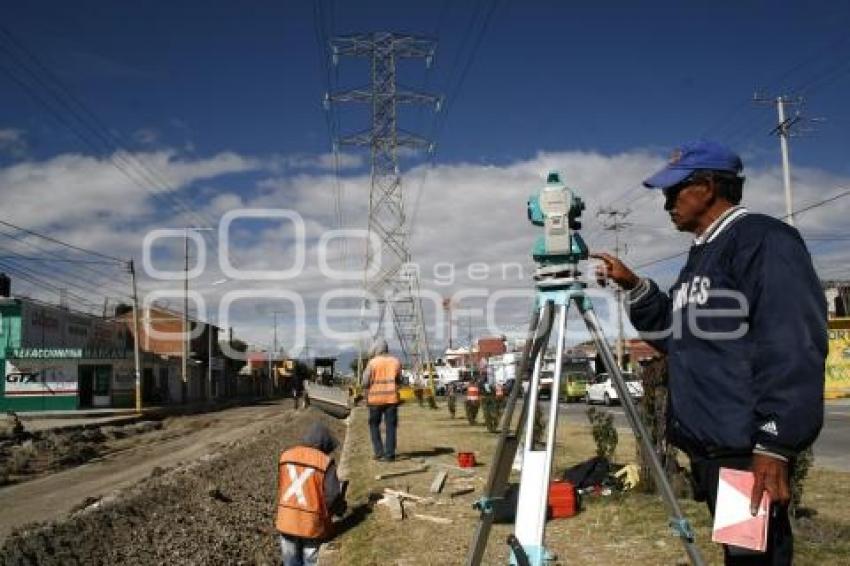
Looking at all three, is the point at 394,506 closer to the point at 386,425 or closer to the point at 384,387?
the point at 384,387

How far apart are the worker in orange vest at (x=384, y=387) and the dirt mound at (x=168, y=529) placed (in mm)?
2114

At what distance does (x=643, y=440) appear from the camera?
3477mm

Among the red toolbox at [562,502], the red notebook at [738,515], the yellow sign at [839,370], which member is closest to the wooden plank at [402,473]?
the red toolbox at [562,502]

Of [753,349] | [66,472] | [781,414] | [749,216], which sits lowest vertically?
[66,472]

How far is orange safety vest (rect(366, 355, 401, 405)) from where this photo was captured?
1280 centimetres

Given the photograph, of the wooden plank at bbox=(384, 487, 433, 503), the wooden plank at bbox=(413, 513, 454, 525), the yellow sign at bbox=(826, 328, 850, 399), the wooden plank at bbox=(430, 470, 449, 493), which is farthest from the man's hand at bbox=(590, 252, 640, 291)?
the yellow sign at bbox=(826, 328, 850, 399)

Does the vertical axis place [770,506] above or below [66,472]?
above

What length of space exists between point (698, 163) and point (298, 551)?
5.35 metres

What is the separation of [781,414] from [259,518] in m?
9.28

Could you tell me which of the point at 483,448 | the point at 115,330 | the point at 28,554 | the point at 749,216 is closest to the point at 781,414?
the point at 749,216

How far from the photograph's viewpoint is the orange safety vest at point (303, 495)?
6809 mm

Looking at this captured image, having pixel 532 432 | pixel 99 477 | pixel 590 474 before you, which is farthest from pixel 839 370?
pixel 532 432

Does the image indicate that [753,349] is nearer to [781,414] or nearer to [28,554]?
[781,414]

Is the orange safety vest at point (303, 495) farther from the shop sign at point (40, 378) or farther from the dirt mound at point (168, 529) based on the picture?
the shop sign at point (40, 378)
